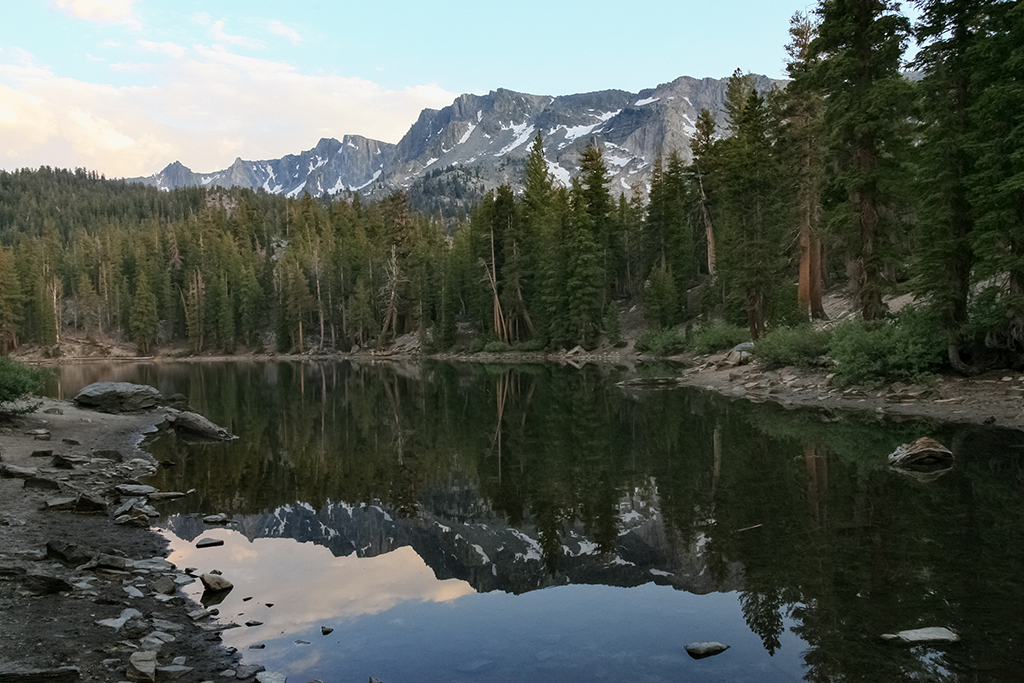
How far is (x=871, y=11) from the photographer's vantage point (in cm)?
2338

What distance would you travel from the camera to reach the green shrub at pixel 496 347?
2618 inches

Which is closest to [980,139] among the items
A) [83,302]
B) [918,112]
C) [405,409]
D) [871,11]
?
[918,112]

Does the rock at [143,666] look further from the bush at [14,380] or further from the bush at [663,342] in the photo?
the bush at [663,342]

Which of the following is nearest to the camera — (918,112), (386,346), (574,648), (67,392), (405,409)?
(574,648)

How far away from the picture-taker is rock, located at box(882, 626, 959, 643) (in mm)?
6211

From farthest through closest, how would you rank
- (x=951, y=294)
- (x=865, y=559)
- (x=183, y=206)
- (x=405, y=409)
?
(x=183, y=206)
(x=405, y=409)
(x=951, y=294)
(x=865, y=559)

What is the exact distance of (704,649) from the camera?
6391 mm

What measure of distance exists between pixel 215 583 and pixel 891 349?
21.1m

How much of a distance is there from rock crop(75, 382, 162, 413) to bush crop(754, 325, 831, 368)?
83.3 feet

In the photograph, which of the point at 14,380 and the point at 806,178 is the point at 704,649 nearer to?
the point at 14,380

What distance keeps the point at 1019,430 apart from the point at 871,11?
600 inches

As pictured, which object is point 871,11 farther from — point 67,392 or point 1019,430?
point 67,392

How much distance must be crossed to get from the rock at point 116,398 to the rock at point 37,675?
75.3ft

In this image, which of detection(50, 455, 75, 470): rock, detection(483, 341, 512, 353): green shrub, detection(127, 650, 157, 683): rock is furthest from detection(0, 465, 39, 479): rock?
detection(483, 341, 512, 353): green shrub
